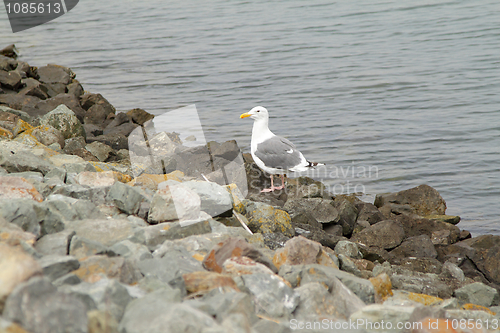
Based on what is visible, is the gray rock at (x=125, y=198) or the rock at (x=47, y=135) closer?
the gray rock at (x=125, y=198)

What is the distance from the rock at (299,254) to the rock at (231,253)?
10.8 inches

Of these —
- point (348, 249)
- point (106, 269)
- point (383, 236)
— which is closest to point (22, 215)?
point (106, 269)

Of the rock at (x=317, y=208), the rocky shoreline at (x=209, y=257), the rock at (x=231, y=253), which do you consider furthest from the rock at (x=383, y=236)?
the rock at (x=231, y=253)

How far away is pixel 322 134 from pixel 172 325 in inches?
304

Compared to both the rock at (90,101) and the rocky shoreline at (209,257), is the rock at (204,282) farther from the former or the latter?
the rock at (90,101)

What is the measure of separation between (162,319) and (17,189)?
2.04 meters

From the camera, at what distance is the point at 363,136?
9.05 metres

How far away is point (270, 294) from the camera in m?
2.47

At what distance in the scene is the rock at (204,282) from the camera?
2.42 meters

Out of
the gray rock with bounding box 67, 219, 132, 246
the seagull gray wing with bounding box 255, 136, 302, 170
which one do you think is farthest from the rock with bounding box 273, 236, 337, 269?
the seagull gray wing with bounding box 255, 136, 302, 170

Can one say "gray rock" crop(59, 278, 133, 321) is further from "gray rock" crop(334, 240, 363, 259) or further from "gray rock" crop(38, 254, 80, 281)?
"gray rock" crop(334, 240, 363, 259)

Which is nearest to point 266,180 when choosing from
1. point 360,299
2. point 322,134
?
point 322,134

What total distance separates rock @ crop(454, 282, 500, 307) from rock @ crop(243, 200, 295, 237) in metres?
1.62

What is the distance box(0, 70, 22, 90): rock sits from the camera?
9219 millimetres
